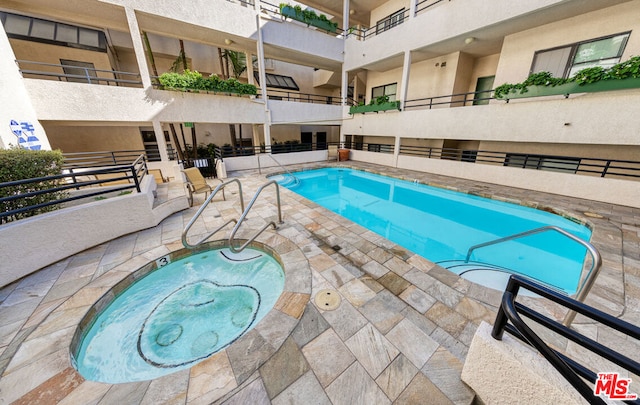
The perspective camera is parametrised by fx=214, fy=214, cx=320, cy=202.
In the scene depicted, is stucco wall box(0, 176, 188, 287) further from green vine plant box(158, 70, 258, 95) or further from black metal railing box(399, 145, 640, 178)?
black metal railing box(399, 145, 640, 178)

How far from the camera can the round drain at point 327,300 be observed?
2691 millimetres

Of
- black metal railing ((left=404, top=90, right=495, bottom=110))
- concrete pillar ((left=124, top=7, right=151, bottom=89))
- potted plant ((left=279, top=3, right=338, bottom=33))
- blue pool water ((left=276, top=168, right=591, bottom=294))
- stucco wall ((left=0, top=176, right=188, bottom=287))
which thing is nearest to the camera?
stucco wall ((left=0, top=176, right=188, bottom=287))

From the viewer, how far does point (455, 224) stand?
6.27 meters

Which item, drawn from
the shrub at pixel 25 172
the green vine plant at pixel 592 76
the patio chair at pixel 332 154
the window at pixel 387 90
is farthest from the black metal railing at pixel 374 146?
the shrub at pixel 25 172

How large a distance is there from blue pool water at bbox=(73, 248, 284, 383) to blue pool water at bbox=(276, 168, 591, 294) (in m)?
3.59

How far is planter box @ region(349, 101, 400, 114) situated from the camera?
10.7 metres

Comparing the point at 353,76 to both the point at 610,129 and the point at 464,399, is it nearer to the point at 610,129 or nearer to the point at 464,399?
the point at 610,129

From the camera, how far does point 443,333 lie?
2.36 m

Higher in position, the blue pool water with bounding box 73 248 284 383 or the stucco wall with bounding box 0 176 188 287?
the stucco wall with bounding box 0 176 188 287

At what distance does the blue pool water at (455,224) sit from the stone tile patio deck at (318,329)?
0.91 metres

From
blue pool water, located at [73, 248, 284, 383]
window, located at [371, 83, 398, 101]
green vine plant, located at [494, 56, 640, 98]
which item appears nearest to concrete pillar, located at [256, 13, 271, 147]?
window, located at [371, 83, 398, 101]

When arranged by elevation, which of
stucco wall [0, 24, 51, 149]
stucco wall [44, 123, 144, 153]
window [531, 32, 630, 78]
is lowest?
stucco wall [44, 123, 144, 153]

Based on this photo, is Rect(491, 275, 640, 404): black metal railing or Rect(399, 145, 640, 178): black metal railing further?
Rect(399, 145, 640, 178): black metal railing

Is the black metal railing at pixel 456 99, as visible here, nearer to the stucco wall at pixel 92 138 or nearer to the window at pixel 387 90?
the window at pixel 387 90
